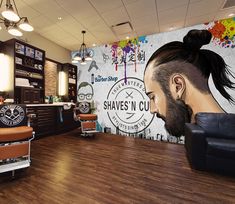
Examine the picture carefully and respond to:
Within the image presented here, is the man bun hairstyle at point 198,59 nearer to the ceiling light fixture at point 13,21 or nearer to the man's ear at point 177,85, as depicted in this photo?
the man's ear at point 177,85

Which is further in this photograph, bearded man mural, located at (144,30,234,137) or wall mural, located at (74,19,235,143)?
wall mural, located at (74,19,235,143)

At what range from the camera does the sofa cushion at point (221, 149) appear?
1952mm

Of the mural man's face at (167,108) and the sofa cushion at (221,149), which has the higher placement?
the mural man's face at (167,108)

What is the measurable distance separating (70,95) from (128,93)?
2.24 m

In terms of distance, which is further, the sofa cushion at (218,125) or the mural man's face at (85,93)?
the mural man's face at (85,93)

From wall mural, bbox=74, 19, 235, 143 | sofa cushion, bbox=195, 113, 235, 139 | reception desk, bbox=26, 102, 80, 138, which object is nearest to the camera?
sofa cushion, bbox=195, 113, 235, 139

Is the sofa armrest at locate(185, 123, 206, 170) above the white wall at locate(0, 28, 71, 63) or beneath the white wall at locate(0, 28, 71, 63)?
beneath

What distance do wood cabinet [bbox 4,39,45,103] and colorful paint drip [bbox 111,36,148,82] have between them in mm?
2190

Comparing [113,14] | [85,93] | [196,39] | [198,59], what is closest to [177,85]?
[198,59]

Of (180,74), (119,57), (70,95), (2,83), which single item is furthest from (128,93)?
(2,83)

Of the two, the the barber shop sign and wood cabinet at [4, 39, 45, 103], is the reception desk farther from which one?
the the barber shop sign

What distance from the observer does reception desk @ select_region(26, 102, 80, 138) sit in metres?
3.55

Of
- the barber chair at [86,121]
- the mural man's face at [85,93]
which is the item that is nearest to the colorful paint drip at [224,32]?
the barber chair at [86,121]

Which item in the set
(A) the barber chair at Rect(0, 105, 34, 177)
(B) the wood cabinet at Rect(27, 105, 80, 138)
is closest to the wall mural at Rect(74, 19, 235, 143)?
(B) the wood cabinet at Rect(27, 105, 80, 138)
